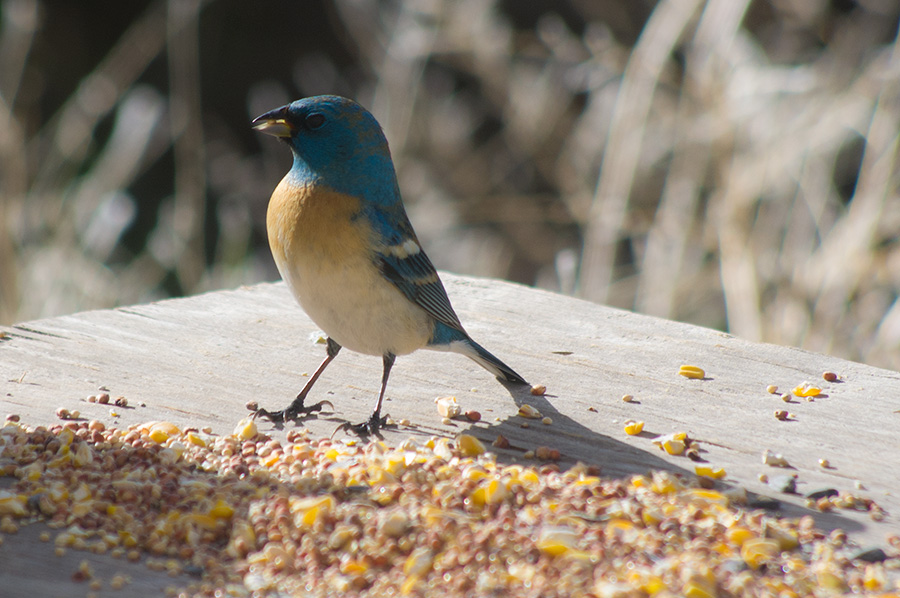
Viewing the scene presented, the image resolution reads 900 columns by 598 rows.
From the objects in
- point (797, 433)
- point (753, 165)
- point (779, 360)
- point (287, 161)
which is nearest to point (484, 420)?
point (797, 433)

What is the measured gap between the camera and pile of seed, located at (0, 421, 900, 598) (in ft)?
5.97

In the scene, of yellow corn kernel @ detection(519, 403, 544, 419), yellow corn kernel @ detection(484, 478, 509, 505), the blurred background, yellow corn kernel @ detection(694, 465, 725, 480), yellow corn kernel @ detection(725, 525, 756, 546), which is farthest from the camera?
the blurred background

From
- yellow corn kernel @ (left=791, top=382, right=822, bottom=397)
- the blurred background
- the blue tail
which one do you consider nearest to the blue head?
the blue tail

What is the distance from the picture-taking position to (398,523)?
1952mm

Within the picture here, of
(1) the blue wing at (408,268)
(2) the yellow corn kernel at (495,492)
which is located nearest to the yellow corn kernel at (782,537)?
(2) the yellow corn kernel at (495,492)

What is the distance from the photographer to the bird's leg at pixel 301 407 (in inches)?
106

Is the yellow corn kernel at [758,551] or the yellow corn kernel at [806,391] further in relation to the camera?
the yellow corn kernel at [806,391]

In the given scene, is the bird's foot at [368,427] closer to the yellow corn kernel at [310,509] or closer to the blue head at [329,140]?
the yellow corn kernel at [310,509]

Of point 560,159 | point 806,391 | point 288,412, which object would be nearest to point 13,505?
point 288,412

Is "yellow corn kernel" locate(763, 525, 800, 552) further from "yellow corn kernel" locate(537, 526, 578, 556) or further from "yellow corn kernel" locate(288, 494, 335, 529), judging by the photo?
"yellow corn kernel" locate(288, 494, 335, 529)

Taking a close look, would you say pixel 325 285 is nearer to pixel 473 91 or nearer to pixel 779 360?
pixel 779 360

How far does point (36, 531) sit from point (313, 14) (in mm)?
8669

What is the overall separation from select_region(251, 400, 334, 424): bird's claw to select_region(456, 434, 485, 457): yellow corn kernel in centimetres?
52

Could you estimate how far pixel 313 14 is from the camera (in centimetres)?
995
